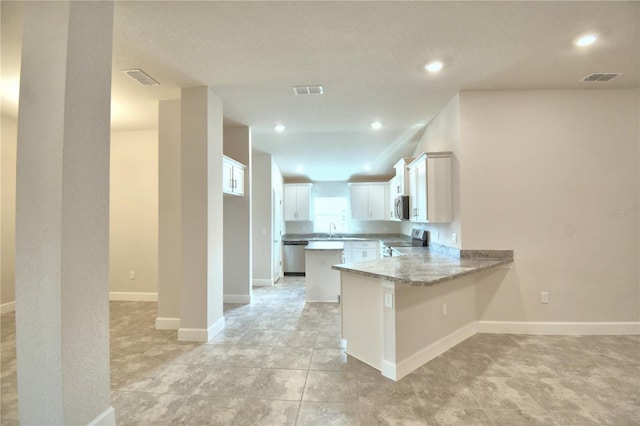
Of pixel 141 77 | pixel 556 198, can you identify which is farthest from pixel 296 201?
pixel 556 198

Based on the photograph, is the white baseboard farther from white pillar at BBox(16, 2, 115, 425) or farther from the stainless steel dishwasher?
the stainless steel dishwasher

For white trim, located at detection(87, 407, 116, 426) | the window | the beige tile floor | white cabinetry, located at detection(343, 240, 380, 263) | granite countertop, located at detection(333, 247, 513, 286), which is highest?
the window

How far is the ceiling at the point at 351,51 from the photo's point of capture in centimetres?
209

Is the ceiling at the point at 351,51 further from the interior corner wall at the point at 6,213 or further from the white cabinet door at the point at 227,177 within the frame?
the white cabinet door at the point at 227,177

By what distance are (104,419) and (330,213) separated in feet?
21.2

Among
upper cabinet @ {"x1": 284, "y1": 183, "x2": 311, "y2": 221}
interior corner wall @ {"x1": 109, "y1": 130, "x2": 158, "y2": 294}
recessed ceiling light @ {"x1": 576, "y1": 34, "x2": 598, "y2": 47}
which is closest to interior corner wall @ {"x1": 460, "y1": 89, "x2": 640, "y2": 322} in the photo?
recessed ceiling light @ {"x1": 576, "y1": 34, "x2": 598, "y2": 47}

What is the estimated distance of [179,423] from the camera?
194cm

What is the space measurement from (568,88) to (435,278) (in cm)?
298

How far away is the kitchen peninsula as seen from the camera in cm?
249

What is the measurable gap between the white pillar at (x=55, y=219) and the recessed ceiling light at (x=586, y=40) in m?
3.64

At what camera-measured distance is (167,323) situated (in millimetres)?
3654

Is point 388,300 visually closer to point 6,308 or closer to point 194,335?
point 194,335

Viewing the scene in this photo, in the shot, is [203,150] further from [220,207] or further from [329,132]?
[329,132]

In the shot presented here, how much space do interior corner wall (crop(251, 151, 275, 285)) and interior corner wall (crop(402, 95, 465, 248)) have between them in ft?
10.4
